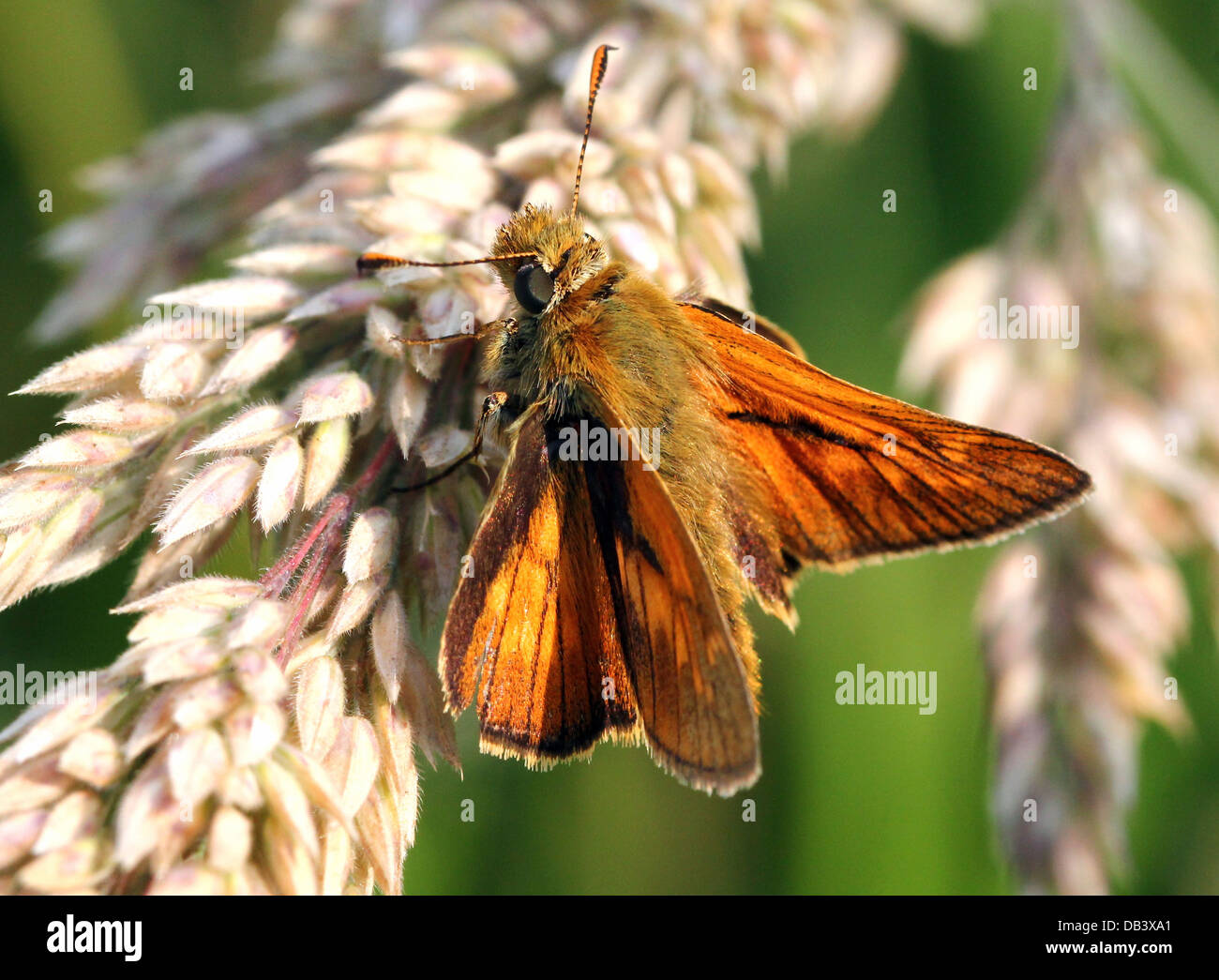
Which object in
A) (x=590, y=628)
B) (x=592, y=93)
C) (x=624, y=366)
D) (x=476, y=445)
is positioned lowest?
(x=590, y=628)

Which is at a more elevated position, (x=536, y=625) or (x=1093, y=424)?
(x=1093, y=424)

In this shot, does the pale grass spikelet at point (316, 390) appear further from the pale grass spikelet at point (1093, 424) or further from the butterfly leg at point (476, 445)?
the pale grass spikelet at point (1093, 424)

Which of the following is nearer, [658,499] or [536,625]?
[658,499]

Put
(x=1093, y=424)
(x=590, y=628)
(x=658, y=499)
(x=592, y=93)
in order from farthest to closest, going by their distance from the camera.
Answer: (x=1093, y=424) → (x=592, y=93) → (x=590, y=628) → (x=658, y=499)

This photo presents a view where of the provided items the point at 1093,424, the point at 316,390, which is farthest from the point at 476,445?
the point at 1093,424

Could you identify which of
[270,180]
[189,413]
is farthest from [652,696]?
[270,180]

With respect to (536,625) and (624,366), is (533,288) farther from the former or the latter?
(536,625)
